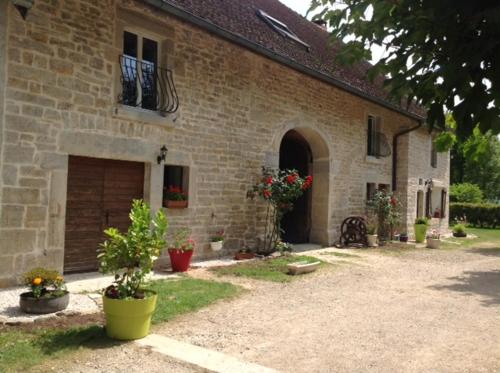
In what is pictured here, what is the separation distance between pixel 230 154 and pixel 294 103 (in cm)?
260

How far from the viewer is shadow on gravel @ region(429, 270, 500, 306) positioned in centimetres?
698

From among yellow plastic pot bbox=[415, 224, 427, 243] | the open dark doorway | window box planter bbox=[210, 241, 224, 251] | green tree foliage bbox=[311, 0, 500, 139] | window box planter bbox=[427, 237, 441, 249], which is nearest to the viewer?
green tree foliage bbox=[311, 0, 500, 139]

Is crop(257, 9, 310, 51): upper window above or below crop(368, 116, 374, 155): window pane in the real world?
above

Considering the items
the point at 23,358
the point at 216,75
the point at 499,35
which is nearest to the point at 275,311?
the point at 23,358

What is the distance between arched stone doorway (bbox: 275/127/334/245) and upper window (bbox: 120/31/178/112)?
4.58 metres

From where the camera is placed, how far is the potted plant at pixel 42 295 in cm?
498

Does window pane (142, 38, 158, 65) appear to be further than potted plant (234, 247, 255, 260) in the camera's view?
No

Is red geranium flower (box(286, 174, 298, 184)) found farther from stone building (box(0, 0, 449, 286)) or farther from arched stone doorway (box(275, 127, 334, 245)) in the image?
arched stone doorway (box(275, 127, 334, 245))

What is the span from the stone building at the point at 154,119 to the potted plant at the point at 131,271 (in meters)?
2.39

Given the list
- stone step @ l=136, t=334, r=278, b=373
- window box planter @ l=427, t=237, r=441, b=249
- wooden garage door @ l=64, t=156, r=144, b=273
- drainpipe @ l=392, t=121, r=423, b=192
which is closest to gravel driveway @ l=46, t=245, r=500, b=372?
Answer: stone step @ l=136, t=334, r=278, b=373

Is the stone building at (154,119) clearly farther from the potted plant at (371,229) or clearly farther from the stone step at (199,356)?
the stone step at (199,356)

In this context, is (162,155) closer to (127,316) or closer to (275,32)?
(127,316)

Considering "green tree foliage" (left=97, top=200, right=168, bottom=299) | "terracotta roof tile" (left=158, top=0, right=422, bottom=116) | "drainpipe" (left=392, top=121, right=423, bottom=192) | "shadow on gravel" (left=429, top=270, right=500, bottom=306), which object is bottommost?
"shadow on gravel" (left=429, top=270, right=500, bottom=306)

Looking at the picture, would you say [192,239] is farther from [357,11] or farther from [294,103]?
[357,11]
